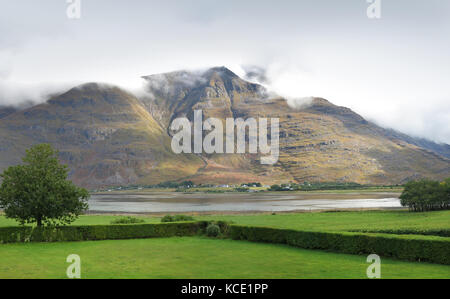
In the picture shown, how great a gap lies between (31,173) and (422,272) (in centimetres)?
3972

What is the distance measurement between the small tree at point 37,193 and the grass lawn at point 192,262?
4338 mm

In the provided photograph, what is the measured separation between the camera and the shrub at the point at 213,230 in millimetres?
49156

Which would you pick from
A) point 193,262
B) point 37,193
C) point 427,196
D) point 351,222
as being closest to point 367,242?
point 193,262

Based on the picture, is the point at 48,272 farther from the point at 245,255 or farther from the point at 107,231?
the point at 107,231

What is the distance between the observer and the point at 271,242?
42500 millimetres

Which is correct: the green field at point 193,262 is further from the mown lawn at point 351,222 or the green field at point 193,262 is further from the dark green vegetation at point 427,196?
the dark green vegetation at point 427,196

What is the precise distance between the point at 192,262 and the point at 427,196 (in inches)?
2256

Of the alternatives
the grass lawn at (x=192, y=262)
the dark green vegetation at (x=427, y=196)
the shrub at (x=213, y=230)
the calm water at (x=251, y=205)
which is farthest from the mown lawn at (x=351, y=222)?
the calm water at (x=251, y=205)

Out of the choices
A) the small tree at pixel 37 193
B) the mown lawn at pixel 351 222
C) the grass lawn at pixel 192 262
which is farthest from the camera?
the small tree at pixel 37 193

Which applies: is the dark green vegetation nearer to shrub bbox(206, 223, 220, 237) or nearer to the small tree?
shrub bbox(206, 223, 220, 237)

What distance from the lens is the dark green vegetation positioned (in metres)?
73.8

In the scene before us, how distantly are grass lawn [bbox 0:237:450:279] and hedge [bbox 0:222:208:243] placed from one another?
1973 mm

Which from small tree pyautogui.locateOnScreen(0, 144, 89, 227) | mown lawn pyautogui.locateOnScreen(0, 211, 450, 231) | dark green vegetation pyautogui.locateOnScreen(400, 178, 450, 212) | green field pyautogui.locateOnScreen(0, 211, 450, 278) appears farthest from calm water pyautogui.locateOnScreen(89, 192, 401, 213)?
green field pyautogui.locateOnScreen(0, 211, 450, 278)
